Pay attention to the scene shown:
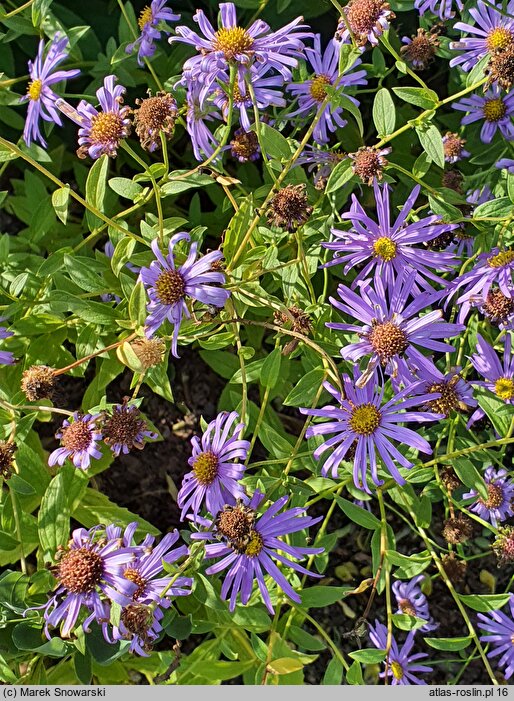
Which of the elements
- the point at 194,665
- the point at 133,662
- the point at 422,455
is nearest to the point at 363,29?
the point at 422,455

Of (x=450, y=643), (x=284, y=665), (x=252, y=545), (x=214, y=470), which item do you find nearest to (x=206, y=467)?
(x=214, y=470)

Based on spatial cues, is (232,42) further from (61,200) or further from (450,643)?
(450,643)

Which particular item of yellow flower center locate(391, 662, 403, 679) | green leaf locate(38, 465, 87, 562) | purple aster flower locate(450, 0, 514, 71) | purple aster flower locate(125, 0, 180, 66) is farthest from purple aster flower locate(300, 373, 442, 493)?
purple aster flower locate(125, 0, 180, 66)

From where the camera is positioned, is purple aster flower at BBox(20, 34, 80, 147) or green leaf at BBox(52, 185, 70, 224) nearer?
green leaf at BBox(52, 185, 70, 224)

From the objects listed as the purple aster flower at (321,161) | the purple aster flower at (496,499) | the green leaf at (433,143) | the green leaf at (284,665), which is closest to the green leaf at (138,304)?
the purple aster flower at (321,161)

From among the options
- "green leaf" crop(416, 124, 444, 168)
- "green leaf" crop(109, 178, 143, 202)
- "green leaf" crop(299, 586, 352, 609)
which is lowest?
"green leaf" crop(299, 586, 352, 609)

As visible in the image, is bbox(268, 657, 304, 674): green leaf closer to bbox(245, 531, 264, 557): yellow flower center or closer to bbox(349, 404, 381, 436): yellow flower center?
bbox(245, 531, 264, 557): yellow flower center

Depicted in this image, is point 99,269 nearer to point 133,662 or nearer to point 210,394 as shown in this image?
point 210,394
